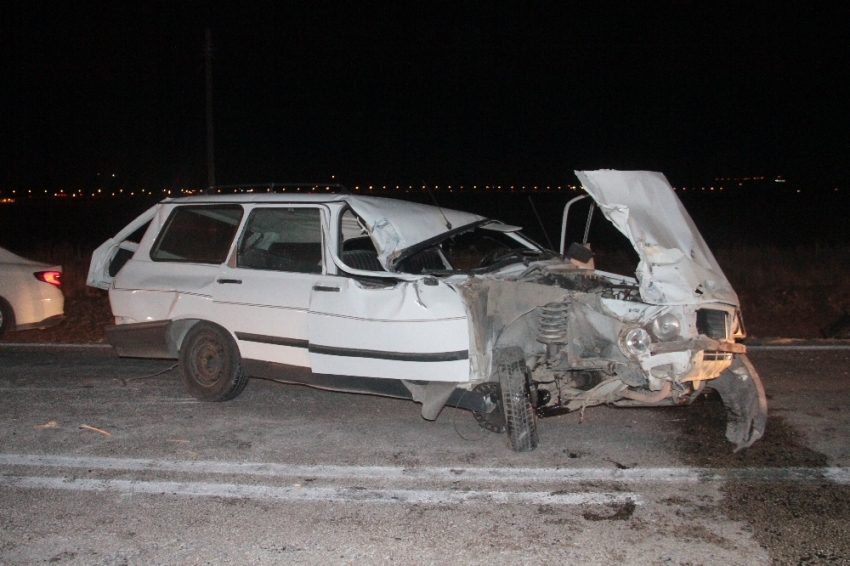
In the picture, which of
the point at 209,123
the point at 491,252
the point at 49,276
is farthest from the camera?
the point at 209,123

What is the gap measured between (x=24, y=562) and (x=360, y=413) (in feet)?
9.20

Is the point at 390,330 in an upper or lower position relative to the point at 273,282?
lower

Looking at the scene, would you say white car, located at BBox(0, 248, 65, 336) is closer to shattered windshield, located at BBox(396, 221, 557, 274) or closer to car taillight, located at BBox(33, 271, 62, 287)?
car taillight, located at BBox(33, 271, 62, 287)

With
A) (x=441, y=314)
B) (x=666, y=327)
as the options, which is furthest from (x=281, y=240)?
(x=666, y=327)

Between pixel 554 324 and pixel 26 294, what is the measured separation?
6.53m

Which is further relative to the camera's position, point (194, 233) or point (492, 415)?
point (194, 233)

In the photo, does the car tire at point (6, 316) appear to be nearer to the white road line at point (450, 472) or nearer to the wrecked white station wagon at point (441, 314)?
the wrecked white station wagon at point (441, 314)

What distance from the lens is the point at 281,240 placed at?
598cm

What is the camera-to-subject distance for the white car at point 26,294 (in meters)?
8.41

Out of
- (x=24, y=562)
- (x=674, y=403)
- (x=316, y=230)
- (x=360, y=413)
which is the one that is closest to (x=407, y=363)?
(x=360, y=413)

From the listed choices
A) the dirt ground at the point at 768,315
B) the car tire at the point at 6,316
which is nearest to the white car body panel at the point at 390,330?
the car tire at the point at 6,316

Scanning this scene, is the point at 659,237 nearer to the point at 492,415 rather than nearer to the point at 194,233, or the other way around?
the point at 492,415

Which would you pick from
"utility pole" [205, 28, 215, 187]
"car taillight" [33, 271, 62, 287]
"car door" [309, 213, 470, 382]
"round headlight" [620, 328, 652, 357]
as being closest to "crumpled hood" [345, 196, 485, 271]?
"car door" [309, 213, 470, 382]

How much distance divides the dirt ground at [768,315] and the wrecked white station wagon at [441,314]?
3.94 meters
